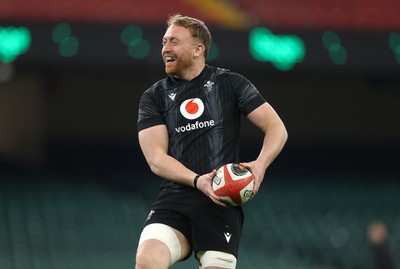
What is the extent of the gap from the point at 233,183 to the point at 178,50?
116 cm

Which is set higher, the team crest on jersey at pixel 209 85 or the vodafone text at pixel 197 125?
the team crest on jersey at pixel 209 85

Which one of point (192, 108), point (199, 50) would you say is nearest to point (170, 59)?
point (199, 50)

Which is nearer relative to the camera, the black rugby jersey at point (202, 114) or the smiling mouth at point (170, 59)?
the black rugby jersey at point (202, 114)

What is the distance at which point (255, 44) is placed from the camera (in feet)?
49.9

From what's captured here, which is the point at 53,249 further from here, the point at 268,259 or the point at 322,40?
the point at 322,40

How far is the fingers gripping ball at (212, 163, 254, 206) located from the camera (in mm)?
6082

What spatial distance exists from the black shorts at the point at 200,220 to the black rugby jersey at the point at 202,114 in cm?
20

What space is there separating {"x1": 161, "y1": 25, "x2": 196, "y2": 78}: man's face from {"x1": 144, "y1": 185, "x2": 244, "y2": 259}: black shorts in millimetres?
896

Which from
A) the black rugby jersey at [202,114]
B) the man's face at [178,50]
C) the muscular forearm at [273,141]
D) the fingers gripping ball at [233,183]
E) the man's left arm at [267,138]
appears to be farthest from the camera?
the man's face at [178,50]

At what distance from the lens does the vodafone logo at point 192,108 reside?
6.62 metres

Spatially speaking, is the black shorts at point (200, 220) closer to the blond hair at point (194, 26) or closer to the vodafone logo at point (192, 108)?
the vodafone logo at point (192, 108)

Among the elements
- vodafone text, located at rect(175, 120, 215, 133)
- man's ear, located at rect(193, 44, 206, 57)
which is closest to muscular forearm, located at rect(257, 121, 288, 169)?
vodafone text, located at rect(175, 120, 215, 133)

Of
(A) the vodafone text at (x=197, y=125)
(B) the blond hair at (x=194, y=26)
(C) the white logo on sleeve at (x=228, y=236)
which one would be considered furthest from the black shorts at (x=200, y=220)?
(B) the blond hair at (x=194, y=26)

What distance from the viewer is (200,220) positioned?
6.46 metres
